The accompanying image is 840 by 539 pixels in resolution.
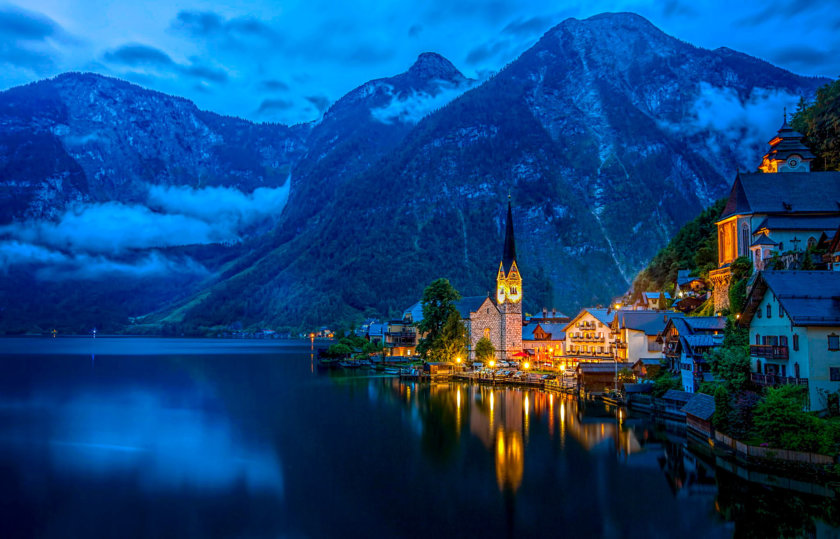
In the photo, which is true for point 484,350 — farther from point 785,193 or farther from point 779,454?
point 779,454

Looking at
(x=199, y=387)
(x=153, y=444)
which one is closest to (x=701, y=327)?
(x=153, y=444)

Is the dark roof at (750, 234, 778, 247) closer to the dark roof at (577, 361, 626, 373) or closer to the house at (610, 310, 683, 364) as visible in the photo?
the house at (610, 310, 683, 364)

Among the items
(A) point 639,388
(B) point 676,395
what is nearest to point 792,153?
(A) point 639,388

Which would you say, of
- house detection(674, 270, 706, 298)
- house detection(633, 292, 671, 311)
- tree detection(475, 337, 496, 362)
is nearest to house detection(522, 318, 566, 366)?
tree detection(475, 337, 496, 362)

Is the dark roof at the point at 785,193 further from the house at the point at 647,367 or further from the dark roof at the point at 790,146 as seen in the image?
the house at the point at 647,367

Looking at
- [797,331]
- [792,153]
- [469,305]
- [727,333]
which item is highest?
[792,153]

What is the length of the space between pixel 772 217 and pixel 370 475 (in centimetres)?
4707

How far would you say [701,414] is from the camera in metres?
45.2

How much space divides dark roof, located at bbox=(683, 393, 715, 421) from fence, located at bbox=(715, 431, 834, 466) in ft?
17.5

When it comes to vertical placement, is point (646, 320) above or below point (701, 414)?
above

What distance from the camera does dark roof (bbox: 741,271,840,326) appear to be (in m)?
37.9

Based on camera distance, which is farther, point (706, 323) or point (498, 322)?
point (498, 322)

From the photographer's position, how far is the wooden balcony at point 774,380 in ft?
124

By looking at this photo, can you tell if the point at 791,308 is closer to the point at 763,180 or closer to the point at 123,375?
the point at 763,180
